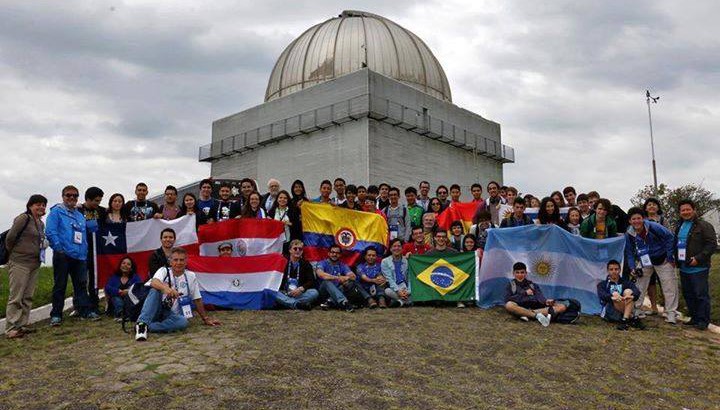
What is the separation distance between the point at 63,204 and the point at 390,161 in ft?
75.8

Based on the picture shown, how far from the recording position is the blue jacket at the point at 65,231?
8359mm

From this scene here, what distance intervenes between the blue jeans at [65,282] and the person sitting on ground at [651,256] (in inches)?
364

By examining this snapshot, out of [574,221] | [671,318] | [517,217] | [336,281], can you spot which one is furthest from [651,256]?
[336,281]

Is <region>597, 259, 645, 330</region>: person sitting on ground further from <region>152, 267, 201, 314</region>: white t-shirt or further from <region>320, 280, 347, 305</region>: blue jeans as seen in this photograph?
<region>152, 267, 201, 314</region>: white t-shirt

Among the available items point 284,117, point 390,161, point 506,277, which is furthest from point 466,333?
point 284,117

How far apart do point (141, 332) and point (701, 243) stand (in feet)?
28.6

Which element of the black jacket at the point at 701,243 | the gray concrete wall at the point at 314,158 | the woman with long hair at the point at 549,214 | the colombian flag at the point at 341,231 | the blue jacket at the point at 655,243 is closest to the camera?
the black jacket at the point at 701,243

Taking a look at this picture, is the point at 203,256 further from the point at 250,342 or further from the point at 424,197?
the point at 424,197

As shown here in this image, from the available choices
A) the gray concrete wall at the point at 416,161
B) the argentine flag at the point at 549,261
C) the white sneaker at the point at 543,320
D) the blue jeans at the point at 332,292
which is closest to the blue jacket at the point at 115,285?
the blue jeans at the point at 332,292

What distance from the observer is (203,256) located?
390 inches

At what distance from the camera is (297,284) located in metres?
9.71

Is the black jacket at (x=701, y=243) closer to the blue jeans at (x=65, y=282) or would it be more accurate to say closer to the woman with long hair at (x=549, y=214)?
the woman with long hair at (x=549, y=214)

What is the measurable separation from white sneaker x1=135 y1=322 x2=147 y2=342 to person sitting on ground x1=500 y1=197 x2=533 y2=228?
6700 millimetres

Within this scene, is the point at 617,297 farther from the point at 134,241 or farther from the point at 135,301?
the point at 134,241
